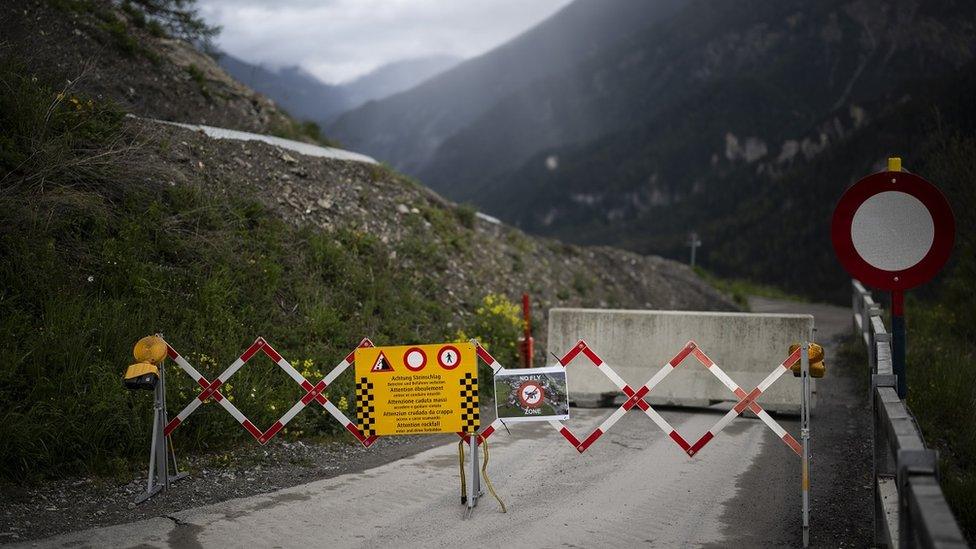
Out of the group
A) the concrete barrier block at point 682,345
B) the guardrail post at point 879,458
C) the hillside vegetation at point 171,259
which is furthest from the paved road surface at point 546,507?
the concrete barrier block at point 682,345

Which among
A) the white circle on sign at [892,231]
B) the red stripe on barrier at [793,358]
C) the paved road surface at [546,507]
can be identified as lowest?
the paved road surface at [546,507]

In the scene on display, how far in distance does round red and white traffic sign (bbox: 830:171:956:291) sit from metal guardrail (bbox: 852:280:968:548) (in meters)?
0.75

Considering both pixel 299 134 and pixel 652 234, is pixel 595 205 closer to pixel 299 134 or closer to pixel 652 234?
pixel 652 234

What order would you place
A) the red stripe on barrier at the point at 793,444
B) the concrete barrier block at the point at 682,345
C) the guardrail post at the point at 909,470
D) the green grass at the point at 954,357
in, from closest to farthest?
the guardrail post at the point at 909,470
the red stripe on barrier at the point at 793,444
the green grass at the point at 954,357
the concrete barrier block at the point at 682,345

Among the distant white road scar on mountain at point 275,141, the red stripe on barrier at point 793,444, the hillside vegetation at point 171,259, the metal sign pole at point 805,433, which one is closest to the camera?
the metal sign pole at point 805,433

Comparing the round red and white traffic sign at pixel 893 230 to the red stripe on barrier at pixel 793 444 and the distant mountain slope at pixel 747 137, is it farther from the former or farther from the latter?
the distant mountain slope at pixel 747 137

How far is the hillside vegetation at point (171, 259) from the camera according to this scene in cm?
790

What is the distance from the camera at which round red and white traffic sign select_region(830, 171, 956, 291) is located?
5.48 meters

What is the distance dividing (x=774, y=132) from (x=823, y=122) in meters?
27.8

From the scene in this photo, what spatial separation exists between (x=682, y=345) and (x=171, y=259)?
7.27 m

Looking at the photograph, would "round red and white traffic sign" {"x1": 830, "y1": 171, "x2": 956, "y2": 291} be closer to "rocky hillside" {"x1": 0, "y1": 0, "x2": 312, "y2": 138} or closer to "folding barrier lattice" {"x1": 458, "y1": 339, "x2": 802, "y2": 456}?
"folding barrier lattice" {"x1": 458, "y1": 339, "x2": 802, "y2": 456}

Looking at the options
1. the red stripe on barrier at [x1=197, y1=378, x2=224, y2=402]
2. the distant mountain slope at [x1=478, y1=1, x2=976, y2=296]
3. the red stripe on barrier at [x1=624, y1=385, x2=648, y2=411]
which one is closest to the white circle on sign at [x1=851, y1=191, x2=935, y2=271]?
the red stripe on barrier at [x1=624, y1=385, x2=648, y2=411]

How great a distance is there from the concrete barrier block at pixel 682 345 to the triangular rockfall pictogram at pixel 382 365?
18.5ft

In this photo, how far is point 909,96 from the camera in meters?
102
